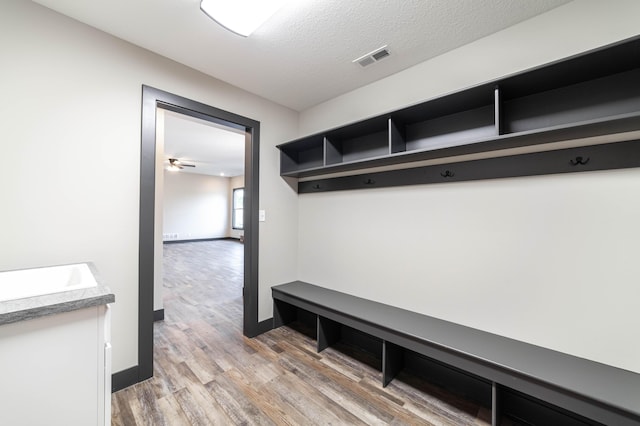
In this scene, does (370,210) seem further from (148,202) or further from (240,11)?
(148,202)

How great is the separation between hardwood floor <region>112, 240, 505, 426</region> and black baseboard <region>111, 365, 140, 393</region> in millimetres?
40

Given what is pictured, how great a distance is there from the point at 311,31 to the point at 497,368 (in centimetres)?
249

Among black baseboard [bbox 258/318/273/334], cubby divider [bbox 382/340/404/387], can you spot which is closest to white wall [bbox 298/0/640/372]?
cubby divider [bbox 382/340/404/387]

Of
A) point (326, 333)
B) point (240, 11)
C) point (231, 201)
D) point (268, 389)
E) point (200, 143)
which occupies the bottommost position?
point (268, 389)

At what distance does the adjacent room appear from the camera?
1.34m

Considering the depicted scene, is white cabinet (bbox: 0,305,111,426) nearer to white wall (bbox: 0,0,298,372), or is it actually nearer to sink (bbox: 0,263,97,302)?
sink (bbox: 0,263,97,302)

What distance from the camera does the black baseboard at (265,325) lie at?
2825 millimetres

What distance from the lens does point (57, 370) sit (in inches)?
38.4

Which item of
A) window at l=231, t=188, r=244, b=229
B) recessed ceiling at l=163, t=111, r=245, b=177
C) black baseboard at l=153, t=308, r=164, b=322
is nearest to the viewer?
black baseboard at l=153, t=308, r=164, b=322

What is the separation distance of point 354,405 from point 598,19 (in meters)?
2.86

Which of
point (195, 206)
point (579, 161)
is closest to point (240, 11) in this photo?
point (579, 161)

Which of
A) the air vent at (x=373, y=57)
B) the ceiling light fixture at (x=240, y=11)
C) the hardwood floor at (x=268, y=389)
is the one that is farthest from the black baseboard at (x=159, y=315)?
the air vent at (x=373, y=57)

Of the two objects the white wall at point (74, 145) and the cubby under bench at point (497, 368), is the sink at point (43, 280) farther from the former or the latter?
the cubby under bench at point (497, 368)

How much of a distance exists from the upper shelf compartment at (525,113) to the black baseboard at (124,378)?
7.75 ft
